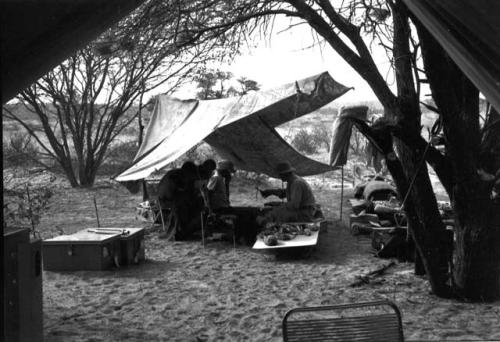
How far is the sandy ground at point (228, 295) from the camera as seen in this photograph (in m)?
4.46

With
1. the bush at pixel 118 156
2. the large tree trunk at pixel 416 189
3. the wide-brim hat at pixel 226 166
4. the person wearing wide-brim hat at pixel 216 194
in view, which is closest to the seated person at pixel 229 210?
the person wearing wide-brim hat at pixel 216 194

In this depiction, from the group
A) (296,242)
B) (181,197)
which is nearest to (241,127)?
(181,197)

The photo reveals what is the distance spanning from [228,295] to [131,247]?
71.5 inches

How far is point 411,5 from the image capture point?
2.54 meters

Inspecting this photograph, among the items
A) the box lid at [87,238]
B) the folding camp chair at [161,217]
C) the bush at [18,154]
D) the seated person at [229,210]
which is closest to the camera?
the box lid at [87,238]

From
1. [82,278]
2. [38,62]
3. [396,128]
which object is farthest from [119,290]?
[38,62]

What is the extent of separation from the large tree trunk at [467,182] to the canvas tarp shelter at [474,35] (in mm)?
2437

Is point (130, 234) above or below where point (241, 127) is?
below

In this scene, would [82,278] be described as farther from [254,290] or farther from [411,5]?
[411,5]

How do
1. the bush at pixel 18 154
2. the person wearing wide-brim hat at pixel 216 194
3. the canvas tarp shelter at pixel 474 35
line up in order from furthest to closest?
the bush at pixel 18 154 < the person wearing wide-brim hat at pixel 216 194 < the canvas tarp shelter at pixel 474 35

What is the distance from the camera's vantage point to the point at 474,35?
86.0 inches

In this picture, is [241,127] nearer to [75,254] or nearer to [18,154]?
[75,254]

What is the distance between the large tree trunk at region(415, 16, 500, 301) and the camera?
15.6 ft

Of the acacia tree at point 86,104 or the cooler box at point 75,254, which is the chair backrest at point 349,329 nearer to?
the cooler box at point 75,254
